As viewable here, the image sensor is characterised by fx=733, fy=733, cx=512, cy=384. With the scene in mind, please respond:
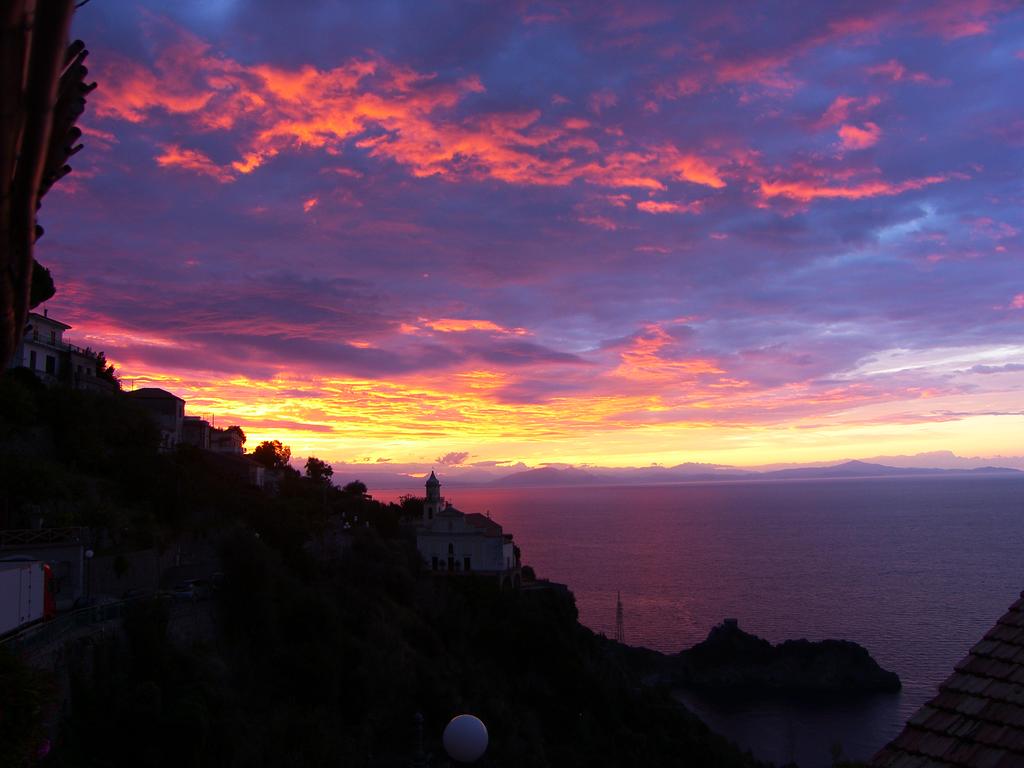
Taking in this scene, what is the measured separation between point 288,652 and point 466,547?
88.2 feet

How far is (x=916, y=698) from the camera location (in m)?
51.7

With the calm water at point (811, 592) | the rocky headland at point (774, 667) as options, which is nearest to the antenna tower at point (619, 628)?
the calm water at point (811, 592)

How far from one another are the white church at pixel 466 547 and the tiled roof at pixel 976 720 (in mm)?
47964

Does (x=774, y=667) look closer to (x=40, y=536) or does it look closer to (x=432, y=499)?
(x=432, y=499)

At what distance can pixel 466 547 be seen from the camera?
2127 inches

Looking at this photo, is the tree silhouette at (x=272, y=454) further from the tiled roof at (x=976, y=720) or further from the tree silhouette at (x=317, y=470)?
the tiled roof at (x=976, y=720)

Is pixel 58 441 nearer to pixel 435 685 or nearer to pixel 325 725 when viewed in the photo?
pixel 325 725

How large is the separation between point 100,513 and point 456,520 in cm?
3166

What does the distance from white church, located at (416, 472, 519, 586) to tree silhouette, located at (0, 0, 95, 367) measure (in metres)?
50.6

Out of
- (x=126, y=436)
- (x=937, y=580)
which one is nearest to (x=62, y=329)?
(x=126, y=436)

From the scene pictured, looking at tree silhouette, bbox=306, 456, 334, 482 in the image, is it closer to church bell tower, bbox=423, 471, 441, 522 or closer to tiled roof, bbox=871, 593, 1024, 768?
church bell tower, bbox=423, 471, 441, 522

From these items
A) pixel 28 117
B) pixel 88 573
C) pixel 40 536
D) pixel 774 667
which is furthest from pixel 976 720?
pixel 774 667

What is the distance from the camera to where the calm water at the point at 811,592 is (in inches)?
2040

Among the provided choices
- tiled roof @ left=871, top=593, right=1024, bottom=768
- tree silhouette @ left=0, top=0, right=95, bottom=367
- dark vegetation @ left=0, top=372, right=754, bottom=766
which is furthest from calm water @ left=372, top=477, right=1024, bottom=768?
tree silhouette @ left=0, top=0, right=95, bottom=367
